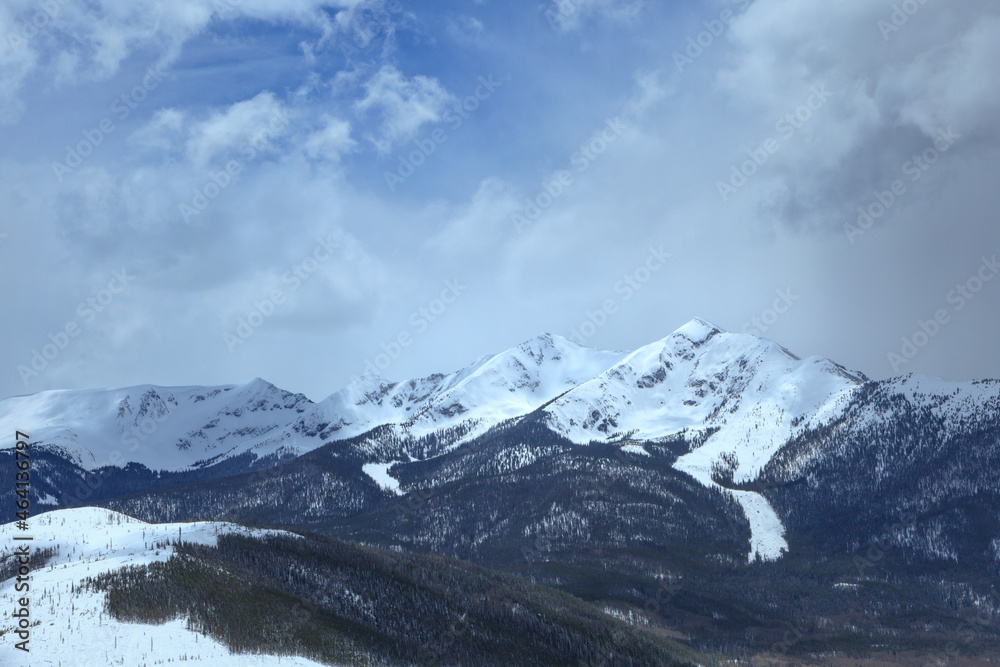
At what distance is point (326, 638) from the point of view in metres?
144

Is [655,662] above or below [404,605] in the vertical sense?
below

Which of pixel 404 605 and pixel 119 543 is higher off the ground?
pixel 119 543

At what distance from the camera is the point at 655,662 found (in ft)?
587

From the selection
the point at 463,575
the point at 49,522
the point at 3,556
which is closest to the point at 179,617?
the point at 3,556

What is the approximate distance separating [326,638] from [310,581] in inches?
884

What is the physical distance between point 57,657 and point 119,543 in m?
54.5

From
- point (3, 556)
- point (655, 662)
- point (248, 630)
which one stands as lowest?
point (655, 662)

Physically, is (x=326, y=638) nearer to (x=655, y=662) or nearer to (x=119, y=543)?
(x=119, y=543)

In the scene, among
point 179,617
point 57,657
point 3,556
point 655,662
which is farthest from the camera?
point 655,662

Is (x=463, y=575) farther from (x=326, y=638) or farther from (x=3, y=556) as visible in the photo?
(x=3, y=556)

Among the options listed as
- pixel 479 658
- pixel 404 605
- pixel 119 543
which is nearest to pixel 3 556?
pixel 119 543

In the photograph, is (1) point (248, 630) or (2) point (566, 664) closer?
(1) point (248, 630)

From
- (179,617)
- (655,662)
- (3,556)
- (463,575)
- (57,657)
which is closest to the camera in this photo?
(57,657)

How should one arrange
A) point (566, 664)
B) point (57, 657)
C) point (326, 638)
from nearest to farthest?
point (57, 657) < point (326, 638) < point (566, 664)
